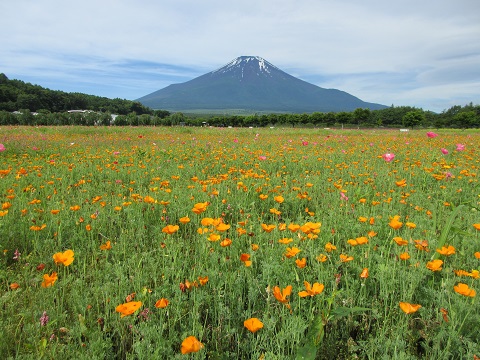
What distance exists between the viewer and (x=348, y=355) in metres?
1.55

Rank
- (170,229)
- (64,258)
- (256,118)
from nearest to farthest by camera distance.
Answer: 1. (64,258)
2. (170,229)
3. (256,118)

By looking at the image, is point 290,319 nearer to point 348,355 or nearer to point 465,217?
point 348,355

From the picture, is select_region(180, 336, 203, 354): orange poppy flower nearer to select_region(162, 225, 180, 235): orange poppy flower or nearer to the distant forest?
select_region(162, 225, 180, 235): orange poppy flower

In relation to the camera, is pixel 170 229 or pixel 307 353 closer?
pixel 307 353

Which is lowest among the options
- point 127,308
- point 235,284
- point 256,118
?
point 235,284

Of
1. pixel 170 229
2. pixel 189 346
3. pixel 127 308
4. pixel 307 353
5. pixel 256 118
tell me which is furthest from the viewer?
pixel 256 118

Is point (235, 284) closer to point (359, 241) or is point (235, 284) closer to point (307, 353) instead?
point (307, 353)

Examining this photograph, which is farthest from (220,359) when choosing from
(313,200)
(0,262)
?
(313,200)

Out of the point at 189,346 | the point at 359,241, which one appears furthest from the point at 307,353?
the point at 359,241

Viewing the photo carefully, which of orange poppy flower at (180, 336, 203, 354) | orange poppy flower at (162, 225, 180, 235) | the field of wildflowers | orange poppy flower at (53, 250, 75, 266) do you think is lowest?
the field of wildflowers

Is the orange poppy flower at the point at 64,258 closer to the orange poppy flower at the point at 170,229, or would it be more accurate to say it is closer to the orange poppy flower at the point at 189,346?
the orange poppy flower at the point at 170,229

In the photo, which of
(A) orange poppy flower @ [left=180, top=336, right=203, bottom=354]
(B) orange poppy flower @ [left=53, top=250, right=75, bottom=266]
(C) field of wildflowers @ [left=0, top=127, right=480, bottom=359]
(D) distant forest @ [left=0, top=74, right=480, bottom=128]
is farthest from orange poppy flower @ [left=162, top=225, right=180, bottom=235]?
(D) distant forest @ [left=0, top=74, right=480, bottom=128]

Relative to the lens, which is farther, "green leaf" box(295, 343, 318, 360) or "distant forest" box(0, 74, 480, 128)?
"distant forest" box(0, 74, 480, 128)

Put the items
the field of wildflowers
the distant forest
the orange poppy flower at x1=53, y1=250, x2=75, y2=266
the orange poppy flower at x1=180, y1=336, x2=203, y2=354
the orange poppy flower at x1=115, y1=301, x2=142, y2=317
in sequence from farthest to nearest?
the distant forest < the orange poppy flower at x1=53, y1=250, x2=75, y2=266 < the field of wildflowers < the orange poppy flower at x1=115, y1=301, x2=142, y2=317 < the orange poppy flower at x1=180, y1=336, x2=203, y2=354
